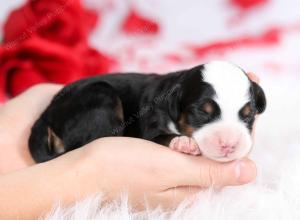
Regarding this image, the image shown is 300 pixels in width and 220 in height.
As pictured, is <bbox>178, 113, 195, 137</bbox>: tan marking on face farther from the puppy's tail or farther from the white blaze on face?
the puppy's tail

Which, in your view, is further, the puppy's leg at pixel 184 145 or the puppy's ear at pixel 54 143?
the puppy's ear at pixel 54 143

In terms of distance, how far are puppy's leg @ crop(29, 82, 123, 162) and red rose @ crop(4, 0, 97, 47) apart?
148cm

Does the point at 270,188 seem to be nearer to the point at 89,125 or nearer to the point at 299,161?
the point at 299,161

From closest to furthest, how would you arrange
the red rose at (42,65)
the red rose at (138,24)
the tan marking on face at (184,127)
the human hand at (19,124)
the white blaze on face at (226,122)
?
the white blaze on face at (226,122)
the tan marking on face at (184,127)
the human hand at (19,124)
the red rose at (42,65)
the red rose at (138,24)

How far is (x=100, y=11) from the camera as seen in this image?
391 cm

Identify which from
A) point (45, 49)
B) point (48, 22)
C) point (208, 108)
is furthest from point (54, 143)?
point (48, 22)

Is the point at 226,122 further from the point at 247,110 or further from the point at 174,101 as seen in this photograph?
the point at 174,101

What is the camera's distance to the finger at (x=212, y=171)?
162 cm

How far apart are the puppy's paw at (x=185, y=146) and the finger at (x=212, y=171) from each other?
3 cm

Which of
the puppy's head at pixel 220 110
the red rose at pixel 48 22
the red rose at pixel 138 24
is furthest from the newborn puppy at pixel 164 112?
the red rose at pixel 138 24

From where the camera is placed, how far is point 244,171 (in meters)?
1.61

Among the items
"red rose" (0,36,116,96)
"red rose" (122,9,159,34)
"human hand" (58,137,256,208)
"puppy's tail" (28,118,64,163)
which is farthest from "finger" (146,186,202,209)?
"red rose" (122,9,159,34)

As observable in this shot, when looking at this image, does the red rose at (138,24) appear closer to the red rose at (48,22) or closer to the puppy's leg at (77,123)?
the red rose at (48,22)

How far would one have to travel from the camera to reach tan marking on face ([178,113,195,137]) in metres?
1.76
